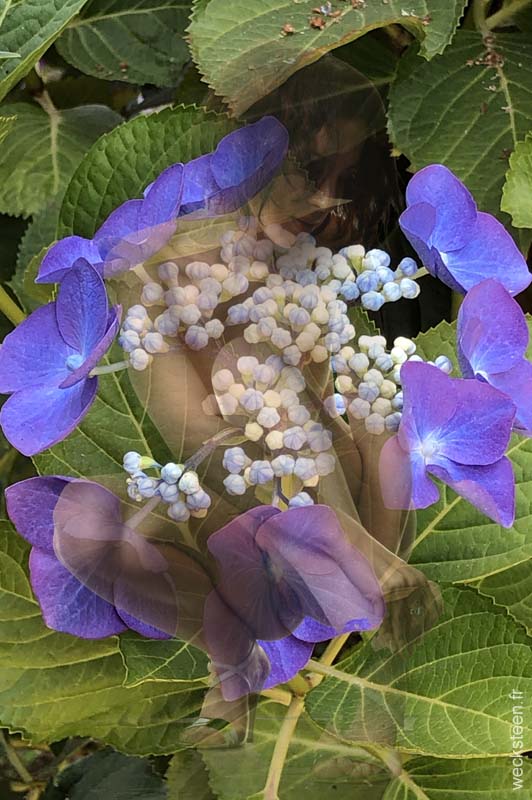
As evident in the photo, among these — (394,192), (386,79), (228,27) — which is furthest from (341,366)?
(386,79)

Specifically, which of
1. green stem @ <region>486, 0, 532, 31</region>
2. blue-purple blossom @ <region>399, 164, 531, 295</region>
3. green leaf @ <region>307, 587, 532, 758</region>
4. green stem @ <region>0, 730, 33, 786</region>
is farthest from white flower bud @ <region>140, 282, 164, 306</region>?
green stem @ <region>0, 730, 33, 786</region>

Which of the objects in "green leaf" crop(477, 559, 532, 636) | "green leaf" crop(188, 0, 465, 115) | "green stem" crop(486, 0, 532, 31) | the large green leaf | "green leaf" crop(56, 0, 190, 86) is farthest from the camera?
"green leaf" crop(56, 0, 190, 86)

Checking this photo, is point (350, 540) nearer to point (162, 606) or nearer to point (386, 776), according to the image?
point (162, 606)

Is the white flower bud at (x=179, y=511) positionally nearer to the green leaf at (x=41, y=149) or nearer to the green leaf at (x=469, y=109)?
the green leaf at (x=469, y=109)

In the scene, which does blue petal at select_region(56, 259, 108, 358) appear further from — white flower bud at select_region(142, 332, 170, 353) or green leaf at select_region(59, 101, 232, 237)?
green leaf at select_region(59, 101, 232, 237)

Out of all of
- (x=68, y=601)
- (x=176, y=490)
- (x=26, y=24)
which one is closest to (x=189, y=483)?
(x=176, y=490)

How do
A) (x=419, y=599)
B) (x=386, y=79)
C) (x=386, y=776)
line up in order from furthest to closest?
1. (x=386, y=79)
2. (x=386, y=776)
3. (x=419, y=599)
